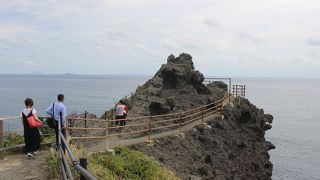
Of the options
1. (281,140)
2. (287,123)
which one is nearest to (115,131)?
(281,140)

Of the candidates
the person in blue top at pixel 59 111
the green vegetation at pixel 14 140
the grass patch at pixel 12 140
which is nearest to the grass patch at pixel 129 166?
the person in blue top at pixel 59 111

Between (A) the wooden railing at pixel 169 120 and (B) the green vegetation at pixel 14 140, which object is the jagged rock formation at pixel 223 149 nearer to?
(A) the wooden railing at pixel 169 120

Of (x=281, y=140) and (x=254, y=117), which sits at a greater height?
(x=254, y=117)

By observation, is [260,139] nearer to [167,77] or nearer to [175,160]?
[167,77]

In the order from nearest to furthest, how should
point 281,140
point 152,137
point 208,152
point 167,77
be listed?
point 152,137, point 208,152, point 167,77, point 281,140

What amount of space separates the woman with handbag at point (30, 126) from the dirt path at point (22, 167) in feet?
1.02

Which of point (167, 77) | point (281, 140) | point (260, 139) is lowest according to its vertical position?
point (281, 140)

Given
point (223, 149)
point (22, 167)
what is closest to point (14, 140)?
point (22, 167)

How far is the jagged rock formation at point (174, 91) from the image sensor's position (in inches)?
1090

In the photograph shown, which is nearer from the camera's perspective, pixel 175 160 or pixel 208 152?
pixel 175 160

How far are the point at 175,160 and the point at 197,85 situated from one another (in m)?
12.9

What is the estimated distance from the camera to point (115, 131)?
2341 centimetres

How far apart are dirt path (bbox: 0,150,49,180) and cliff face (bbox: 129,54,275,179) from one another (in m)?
7.69

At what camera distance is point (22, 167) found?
12.1 meters
